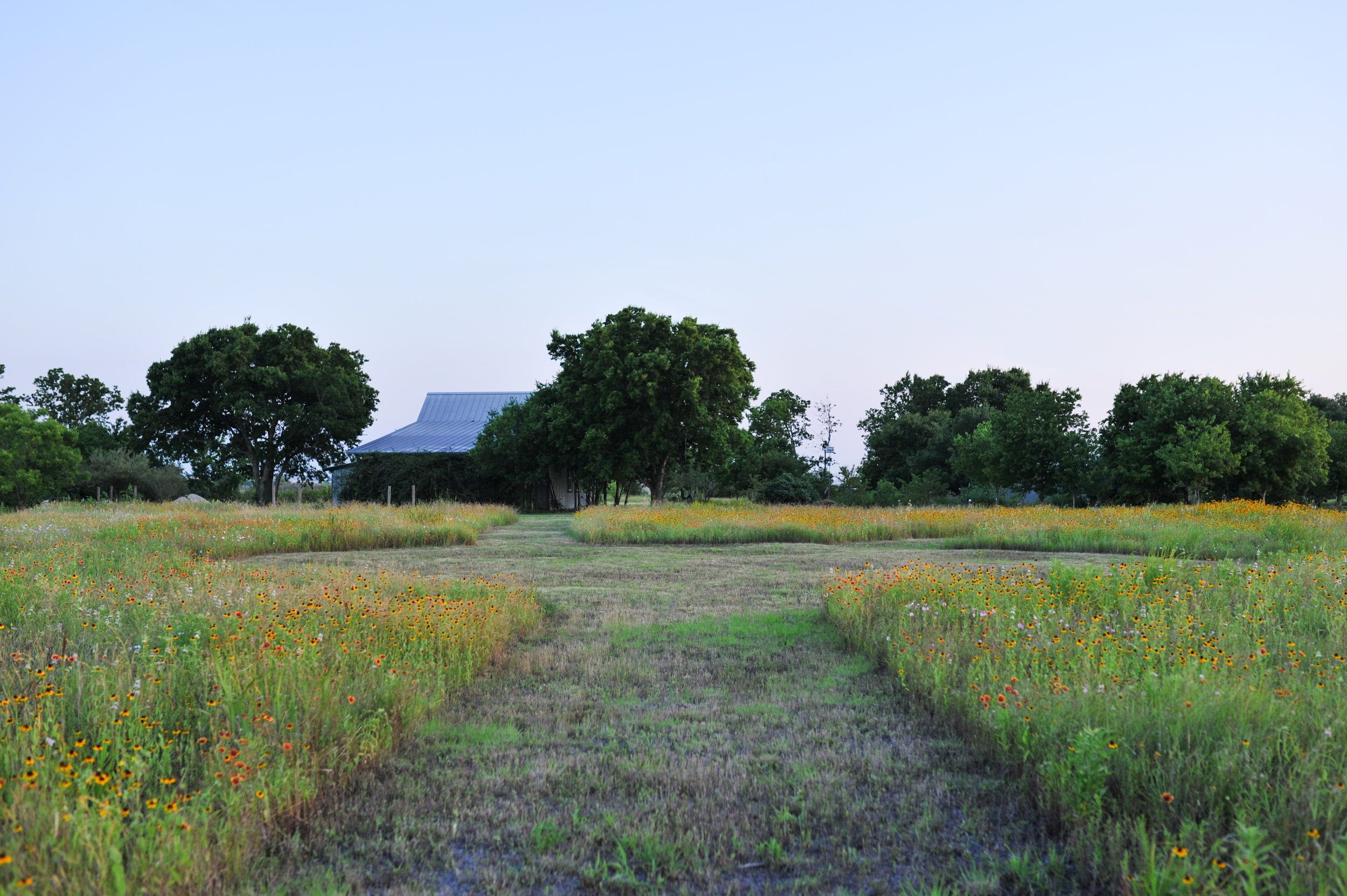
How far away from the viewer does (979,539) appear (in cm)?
1627

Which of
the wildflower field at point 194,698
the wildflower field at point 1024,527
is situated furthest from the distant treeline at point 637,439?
the wildflower field at point 194,698

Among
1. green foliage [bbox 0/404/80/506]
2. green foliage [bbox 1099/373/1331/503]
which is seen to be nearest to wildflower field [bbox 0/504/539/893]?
green foliage [bbox 1099/373/1331/503]

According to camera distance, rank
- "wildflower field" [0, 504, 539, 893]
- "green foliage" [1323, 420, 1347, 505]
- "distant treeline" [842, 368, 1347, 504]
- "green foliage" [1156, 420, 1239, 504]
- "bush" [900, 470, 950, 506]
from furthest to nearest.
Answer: "green foliage" [1323, 420, 1347, 505] → "bush" [900, 470, 950, 506] → "distant treeline" [842, 368, 1347, 504] → "green foliage" [1156, 420, 1239, 504] → "wildflower field" [0, 504, 539, 893]

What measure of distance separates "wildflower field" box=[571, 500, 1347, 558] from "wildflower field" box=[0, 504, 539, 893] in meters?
9.84

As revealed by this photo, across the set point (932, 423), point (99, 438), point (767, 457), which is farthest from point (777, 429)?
point (99, 438)

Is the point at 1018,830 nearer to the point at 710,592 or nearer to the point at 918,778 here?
the point at 918,778

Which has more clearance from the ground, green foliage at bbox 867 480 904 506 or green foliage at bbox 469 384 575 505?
green foliage at bbox 469 384 575 505

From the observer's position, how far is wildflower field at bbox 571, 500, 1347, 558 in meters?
14.4

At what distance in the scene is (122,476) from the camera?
39781 mm

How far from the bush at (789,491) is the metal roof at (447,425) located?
511 inches

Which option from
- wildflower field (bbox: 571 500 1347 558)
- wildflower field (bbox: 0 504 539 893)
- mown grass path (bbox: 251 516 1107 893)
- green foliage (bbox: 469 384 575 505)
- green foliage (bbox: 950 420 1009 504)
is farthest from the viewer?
green foliage (bbox: 469 384 575 505)

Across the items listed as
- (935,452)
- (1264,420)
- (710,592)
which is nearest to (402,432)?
(935,452)

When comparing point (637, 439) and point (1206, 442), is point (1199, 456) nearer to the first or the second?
point (1206, 442)

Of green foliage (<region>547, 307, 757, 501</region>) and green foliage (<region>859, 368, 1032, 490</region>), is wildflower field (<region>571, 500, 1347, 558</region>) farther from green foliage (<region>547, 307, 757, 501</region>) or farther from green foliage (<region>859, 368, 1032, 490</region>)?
green foliage (<region>859, 368, 1032, 490</region>)
